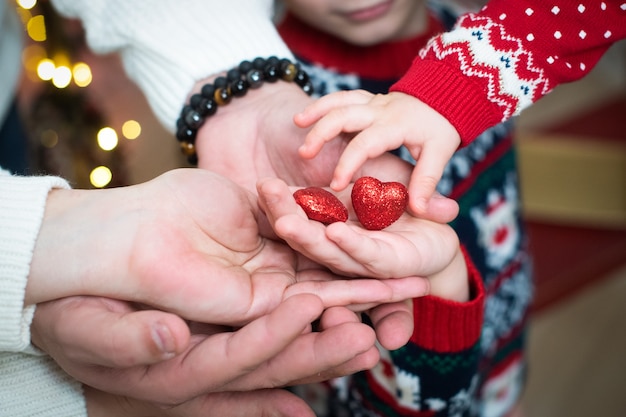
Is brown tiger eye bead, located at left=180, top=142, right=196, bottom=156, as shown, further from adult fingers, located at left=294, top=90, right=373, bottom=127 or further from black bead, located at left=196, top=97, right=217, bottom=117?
adult fingers, located at left=294, top=90, right=373, bottom=127

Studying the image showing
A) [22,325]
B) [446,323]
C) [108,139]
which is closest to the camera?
[22,325]

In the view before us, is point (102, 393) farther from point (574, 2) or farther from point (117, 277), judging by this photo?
point (574, 2)

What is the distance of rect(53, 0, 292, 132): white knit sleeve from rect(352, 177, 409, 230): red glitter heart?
341 mm

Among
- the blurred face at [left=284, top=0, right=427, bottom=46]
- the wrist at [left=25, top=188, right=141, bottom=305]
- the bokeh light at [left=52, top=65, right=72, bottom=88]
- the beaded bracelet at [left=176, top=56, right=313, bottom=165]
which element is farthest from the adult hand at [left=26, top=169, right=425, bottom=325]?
the bokeh light at [left=52, top=65, right=72, bottom=88]

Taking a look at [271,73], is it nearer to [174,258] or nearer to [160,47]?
[160,47]

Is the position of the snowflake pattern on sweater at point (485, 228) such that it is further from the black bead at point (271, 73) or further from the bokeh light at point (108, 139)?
the bokeh light at point (108, 139)

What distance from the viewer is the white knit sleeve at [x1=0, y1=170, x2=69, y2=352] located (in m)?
0.65

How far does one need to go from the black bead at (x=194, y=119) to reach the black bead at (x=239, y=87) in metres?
0.06

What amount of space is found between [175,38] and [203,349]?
0.56 m

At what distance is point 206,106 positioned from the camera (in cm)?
92

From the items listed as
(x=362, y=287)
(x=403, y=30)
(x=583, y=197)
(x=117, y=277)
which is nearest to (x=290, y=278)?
(x=362, y=287)

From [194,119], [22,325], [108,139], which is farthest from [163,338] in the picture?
[108,139]

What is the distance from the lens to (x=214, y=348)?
0.62 m

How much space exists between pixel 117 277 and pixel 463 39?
50 cm
